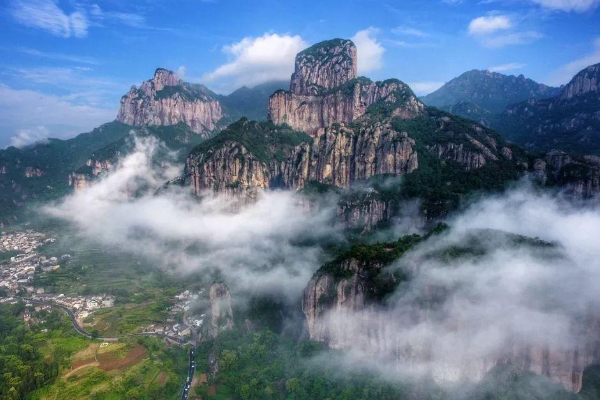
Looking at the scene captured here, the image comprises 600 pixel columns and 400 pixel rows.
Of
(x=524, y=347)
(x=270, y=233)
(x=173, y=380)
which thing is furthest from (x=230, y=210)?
(x=524, y=347)

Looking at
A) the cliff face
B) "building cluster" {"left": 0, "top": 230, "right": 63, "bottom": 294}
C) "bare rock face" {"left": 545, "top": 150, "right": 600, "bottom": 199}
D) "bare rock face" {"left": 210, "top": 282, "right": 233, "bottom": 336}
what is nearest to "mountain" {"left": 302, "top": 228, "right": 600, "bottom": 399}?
the cliff face

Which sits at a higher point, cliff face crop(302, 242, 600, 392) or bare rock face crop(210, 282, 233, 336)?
cliff face crop(302, 242, 600, 392)

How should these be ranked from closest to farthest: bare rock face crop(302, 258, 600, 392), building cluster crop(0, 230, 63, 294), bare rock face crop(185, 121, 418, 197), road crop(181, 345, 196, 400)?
bare rock face crop(302, 258, 600, 392) < road crop(181, 345, 196, 400) < building cluster crop(0, 230, 63, 294) < bare rock face crop(185, 121, 418, 197)

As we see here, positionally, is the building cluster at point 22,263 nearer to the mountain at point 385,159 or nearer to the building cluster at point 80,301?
the building cluster at point 80,301

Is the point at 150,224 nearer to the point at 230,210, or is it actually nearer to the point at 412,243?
the point at 230,210

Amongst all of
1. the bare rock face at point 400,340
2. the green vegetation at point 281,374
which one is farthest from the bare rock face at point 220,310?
the bare rock face at point 400,340

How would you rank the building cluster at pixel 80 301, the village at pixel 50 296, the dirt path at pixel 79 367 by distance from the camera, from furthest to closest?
the building cluster at pixel 80 301
the village at pixel 50 296
the dirt path at pixel 79 367

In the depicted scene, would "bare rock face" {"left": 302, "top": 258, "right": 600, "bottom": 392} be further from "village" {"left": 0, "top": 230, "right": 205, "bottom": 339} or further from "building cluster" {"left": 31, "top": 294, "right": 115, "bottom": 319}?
"building cluster" {"left": 31, "top": 294, "right": 115, "bottom": 319}

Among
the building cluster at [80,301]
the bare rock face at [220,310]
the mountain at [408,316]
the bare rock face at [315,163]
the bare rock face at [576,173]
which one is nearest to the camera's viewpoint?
the mountain at [408,316]
